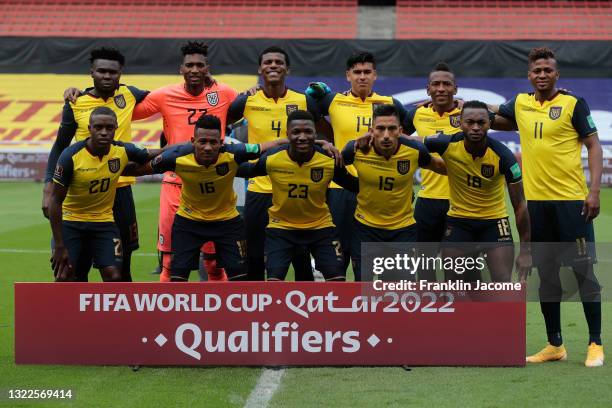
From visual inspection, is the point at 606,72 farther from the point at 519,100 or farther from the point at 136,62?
the point at 519,100

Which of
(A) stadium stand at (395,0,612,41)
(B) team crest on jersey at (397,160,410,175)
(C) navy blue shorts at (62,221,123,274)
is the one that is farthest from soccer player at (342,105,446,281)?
(A) stadium stand at (395,0,612,41)

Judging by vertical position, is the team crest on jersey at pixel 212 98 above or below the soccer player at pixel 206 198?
above

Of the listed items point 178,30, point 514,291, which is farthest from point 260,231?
point 178,30

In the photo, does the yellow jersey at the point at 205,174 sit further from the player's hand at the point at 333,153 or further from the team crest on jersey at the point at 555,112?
the team crest on jersey at the point at 555,112

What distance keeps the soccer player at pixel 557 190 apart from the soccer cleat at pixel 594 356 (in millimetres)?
19

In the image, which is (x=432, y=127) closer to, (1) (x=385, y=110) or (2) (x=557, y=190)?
(1) (x=385, y=110)

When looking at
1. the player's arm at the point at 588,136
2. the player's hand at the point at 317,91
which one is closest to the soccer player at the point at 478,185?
the player's arm at the point at 588,136

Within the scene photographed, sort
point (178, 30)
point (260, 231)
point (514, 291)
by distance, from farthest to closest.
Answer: point (178, 30) → point (260, 231) → point (514, 291)

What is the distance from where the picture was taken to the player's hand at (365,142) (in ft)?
23.1

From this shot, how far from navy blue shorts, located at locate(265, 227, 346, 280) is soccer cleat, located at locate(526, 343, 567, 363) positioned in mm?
1448

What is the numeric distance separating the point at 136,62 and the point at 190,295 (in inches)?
884

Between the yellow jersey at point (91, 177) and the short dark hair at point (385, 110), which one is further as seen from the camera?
the yellow jersey at point (91, 177)

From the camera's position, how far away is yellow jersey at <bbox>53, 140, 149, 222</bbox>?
7.20 m

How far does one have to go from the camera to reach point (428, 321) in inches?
255
